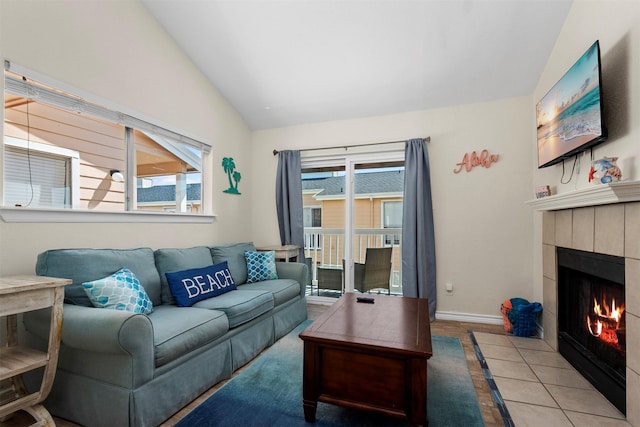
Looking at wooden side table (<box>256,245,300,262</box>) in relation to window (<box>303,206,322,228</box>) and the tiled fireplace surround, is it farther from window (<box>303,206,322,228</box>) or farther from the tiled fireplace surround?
the tiled fireplace surround

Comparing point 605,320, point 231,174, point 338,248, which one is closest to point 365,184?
point 338,248

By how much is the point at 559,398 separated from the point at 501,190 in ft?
6.70

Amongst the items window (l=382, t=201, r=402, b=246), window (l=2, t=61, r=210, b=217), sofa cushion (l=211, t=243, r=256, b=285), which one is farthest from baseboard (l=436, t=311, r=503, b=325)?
window (l=2, t=61, r=210, b=217)

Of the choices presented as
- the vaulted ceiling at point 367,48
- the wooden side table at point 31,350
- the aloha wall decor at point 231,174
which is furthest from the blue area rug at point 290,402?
the vaulted ceiling at point 367,48

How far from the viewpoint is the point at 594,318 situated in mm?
2320

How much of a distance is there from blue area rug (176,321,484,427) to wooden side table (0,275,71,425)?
2.31 feet

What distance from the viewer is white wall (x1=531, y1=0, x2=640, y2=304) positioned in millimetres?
1783

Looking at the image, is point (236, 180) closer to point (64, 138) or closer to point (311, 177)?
point (311, 177)

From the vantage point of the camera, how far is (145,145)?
2971 mm

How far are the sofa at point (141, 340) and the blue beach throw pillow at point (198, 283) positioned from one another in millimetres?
60

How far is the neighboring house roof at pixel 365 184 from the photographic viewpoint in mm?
3955

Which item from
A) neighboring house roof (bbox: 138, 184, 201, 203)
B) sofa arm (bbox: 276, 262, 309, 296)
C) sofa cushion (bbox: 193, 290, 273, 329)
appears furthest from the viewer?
sofa arm (bbox: 276, 262, 309, 296)

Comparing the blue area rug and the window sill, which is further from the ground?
the window sill

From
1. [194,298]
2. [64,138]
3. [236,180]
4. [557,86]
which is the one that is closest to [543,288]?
[557,86]
